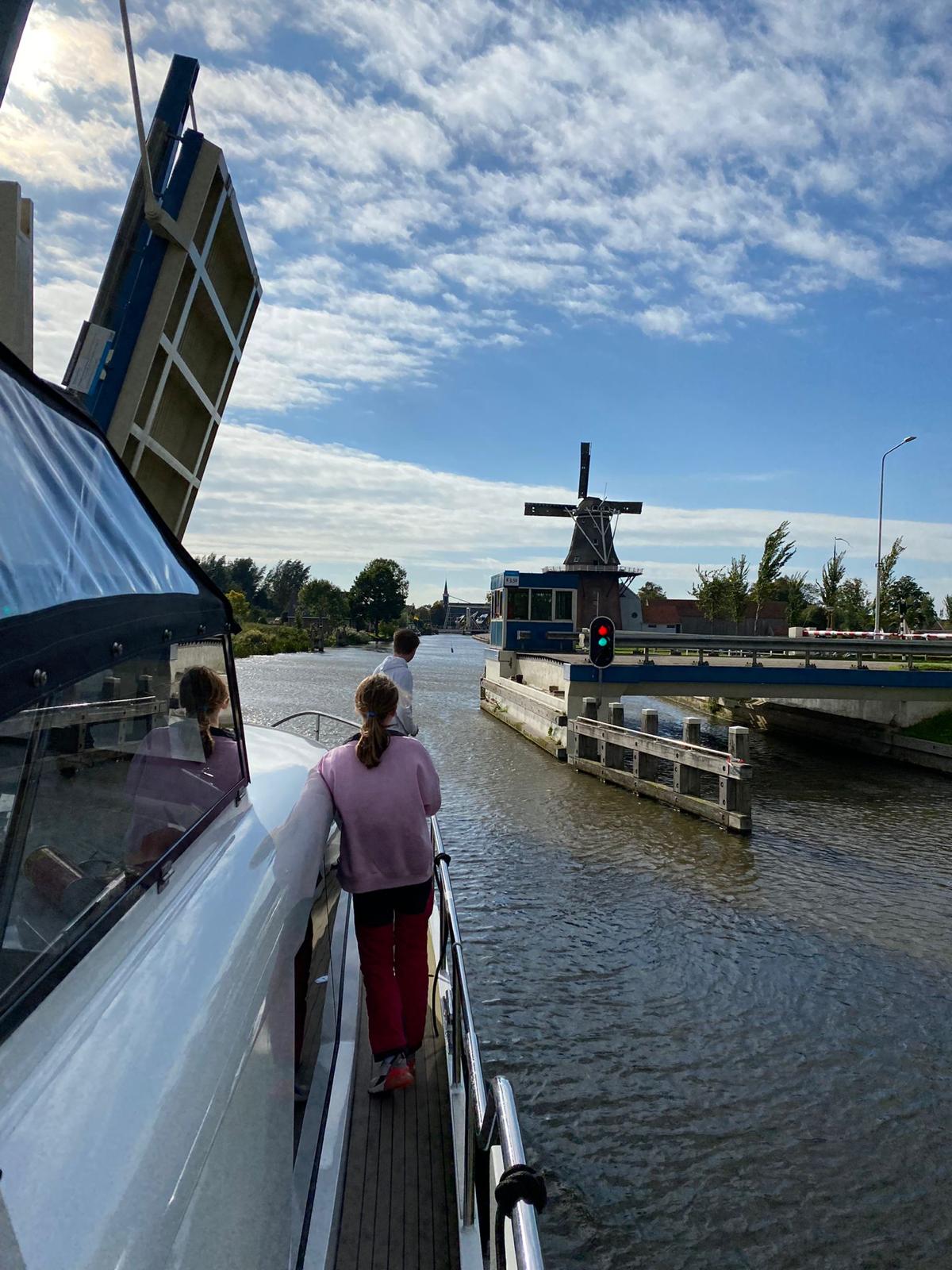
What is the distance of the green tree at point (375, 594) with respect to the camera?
11206 centimetres

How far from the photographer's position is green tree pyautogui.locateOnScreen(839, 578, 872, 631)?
154 ft

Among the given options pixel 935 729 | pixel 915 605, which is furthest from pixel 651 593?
pixel 935 729

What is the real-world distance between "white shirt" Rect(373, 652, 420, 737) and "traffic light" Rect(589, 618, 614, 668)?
12485 mm

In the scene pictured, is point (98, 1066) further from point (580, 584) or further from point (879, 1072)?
point (580, 584)

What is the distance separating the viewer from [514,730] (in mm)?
25844

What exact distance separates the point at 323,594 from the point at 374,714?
103 meters

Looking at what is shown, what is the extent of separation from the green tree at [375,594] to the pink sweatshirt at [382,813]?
109 meters

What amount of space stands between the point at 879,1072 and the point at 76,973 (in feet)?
22.6

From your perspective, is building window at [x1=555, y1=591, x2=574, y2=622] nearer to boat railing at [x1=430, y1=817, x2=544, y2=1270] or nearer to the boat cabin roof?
boat railing at [x1=430, y1=817, x2=544, y2=1270]

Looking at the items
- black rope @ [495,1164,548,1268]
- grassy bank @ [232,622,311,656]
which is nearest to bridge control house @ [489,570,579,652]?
black rope @ [495,1164,548,1268]

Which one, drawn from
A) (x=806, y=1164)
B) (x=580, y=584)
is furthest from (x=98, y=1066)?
(x=580, y=584)

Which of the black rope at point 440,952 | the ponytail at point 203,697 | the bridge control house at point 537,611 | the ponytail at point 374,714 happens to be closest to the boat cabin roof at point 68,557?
the ponytail at point 203,697

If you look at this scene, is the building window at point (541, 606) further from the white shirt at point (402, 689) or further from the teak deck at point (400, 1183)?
the teak deck at point (400, 1183)

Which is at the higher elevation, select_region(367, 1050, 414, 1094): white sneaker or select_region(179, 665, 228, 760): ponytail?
select_region(179, 665, 228, 760): ponytail
